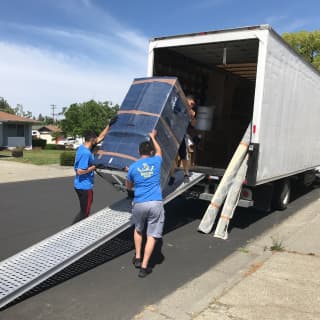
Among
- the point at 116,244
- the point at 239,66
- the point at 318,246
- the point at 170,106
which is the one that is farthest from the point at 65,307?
the point at 239,66

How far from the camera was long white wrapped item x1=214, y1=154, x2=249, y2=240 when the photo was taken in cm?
679

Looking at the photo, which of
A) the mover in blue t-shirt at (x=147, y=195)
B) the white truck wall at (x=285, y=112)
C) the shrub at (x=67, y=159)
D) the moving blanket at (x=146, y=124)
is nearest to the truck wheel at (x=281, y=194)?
the white truck wall at (x=285, y=112)

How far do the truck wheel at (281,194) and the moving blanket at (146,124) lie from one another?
10.4ft

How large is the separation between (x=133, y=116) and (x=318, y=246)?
3454 mm

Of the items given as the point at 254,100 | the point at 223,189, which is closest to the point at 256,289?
the point at 223,189

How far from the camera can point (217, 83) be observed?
1004 cm

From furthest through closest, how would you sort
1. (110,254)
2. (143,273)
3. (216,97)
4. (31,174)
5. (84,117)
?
(84,117)
(31,174)
(216,97)
(110,254)
(143,273)

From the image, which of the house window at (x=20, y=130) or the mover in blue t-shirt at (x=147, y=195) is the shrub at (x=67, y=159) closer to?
the mover in blue t-shirt at (x=147, y=195)

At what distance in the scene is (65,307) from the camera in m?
4.01

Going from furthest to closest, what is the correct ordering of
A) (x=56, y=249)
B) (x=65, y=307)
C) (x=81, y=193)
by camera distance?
(x=81, y=193) → (x=56, y=249) → (x=65, y=307)

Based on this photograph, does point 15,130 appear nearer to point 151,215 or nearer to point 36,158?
point 36,158

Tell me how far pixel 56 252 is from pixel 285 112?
16.9 ft

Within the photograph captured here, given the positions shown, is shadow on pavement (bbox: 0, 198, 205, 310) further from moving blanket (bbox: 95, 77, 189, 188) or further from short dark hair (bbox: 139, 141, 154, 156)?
short dark hair (bbox: 139, 141, 154, 156)

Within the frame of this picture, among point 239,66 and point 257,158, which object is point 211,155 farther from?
point 257,158
